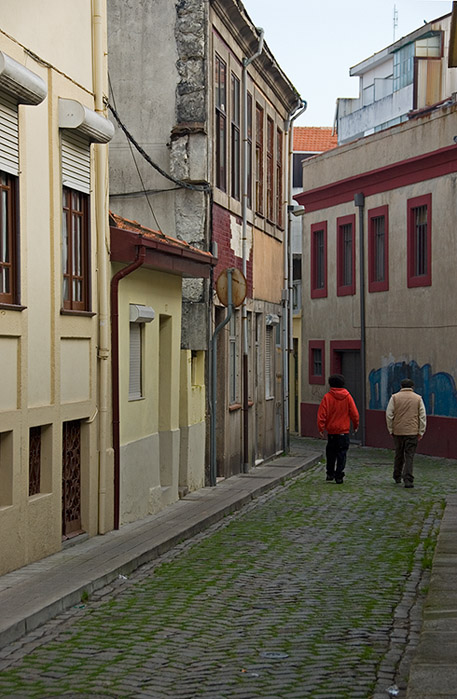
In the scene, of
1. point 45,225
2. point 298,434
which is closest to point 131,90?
point 45,225

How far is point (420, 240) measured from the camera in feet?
96.6

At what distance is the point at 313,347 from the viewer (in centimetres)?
3534

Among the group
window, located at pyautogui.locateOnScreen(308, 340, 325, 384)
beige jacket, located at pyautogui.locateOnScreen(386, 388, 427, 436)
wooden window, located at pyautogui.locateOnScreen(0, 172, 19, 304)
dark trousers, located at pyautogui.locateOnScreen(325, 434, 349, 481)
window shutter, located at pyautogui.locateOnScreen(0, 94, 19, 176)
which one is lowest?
dark trousers, located at pyautogui.locateOnScreen(325, 434, 349, 481)

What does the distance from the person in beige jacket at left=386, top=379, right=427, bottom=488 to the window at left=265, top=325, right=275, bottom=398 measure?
5529 millimetres

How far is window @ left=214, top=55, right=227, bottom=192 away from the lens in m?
19.0

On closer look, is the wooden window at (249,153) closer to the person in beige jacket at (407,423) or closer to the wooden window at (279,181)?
the wooden window at (279,181)

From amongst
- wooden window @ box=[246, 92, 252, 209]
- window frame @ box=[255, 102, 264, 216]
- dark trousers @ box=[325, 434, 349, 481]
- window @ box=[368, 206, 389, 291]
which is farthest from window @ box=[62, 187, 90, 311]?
window @ box=[368, 206, 389, 291]

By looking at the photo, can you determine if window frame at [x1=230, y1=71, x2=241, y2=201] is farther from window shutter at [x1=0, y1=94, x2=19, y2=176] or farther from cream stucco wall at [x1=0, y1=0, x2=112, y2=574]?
window shutter at [x1=0, y1=94, x2=19, y2=176]

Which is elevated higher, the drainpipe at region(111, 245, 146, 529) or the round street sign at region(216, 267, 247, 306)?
the round street sign at region(216, 267, 247, 306)

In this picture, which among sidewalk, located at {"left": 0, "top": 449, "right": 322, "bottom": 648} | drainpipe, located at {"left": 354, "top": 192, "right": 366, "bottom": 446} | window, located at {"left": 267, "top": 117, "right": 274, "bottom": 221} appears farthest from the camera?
drainpipe, located at {"left": 354, "top": 192, "right": 366, "bottom": 446}

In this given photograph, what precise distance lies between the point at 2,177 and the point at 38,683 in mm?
4767

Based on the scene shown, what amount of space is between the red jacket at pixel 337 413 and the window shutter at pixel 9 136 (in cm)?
1029

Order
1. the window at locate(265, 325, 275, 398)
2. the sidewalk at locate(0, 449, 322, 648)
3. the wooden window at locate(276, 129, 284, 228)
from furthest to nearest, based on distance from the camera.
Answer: the wooden window at locate(276, 129, 284, 228)
the window at locate(265, 325, 275, 398)
the sidewalk at locate(0, 449, 322, 648)

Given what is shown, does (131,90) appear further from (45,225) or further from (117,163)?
(45,225)
